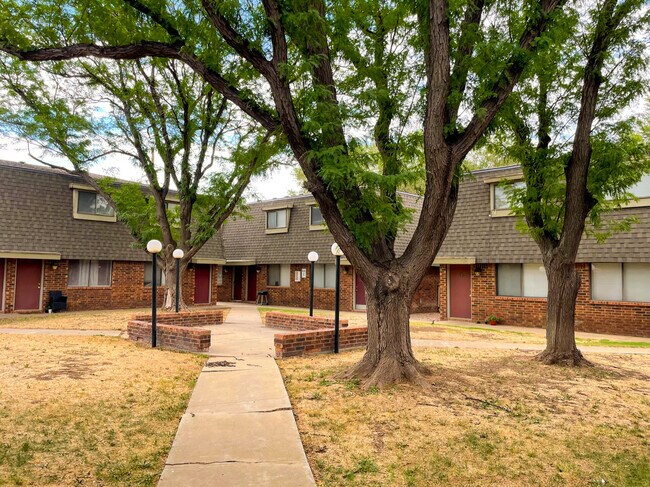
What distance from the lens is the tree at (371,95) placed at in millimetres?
6659

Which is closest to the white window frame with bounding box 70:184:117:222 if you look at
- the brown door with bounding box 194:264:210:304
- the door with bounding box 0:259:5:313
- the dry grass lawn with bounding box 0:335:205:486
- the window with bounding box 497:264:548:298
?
the door with bounding box 0:259:5:313

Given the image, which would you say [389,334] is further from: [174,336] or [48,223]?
[48,223]

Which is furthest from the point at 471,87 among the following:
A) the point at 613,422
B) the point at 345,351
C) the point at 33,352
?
the point at 33,352

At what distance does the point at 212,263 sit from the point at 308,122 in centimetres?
2108

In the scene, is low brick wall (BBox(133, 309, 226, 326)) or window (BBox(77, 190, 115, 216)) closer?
low brick wall (BBox(133, 309, 226, 326))

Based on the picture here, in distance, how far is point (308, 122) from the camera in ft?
21.3

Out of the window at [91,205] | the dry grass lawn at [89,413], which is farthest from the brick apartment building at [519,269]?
the window at [91,205]

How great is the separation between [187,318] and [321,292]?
34.8 ft

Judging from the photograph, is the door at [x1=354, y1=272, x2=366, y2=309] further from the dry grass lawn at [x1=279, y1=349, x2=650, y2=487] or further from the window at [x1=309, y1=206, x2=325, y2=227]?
the dry grass lawn at [x1=279, y1=349, x2=650, y2=487]

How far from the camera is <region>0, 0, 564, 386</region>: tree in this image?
6659mm

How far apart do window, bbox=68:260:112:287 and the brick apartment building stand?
15.0 metres

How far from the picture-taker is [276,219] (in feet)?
89.7

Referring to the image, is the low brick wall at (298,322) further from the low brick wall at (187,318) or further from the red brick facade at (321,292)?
the red brick facade at (321,292)

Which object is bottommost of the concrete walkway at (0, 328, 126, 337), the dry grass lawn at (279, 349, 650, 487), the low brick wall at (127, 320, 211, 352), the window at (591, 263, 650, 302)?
the dry grass lawn at (279, 349, 650, 487)
